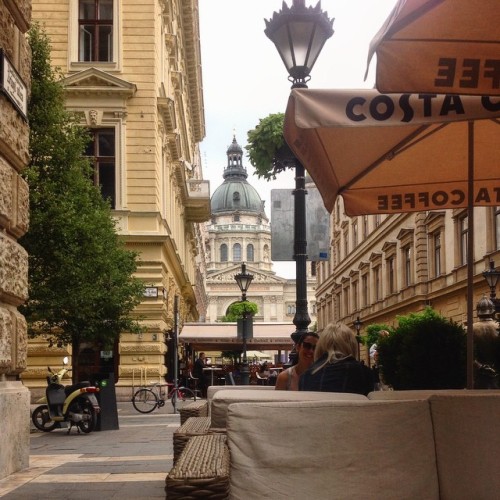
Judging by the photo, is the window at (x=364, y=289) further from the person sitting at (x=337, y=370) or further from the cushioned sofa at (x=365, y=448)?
the cushioned sofa at (x=365, y=448)

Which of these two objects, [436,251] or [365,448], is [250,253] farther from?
[365,448]

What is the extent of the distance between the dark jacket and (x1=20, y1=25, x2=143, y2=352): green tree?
13284mm

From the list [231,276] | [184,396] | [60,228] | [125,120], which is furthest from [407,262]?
[231,276]

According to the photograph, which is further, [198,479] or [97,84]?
[97,84]

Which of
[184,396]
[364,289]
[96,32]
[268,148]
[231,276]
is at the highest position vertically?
[231,276]

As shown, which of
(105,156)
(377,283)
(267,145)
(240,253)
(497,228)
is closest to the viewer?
(267,145)

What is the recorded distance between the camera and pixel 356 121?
474 cm

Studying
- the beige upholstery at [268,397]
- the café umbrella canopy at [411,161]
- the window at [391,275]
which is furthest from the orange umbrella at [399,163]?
the window at [391,275]

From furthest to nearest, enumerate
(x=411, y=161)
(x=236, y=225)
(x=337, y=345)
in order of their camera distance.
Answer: (x=236, y=225), (x=411, y=161), (x=337, y=345)

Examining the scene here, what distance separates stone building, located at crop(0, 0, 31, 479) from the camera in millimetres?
7160

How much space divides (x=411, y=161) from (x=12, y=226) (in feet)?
10.6

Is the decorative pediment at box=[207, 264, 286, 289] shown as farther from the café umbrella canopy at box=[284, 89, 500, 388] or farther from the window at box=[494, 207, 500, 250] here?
the café umbrella canopy at box=[284, 89, 500, 388]

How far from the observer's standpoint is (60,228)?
61.7 ft

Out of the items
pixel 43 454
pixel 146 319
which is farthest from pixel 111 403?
pixel 146 319
